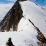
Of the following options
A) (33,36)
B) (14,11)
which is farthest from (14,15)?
(33,36)

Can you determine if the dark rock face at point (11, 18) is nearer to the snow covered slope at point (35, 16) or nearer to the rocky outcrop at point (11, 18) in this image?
the rocky outcrop at point (11, 18)

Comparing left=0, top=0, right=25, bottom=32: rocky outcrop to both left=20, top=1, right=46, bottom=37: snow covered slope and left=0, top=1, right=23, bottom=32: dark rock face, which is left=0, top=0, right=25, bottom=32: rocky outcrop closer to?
left=0, top=1, right=23, bottom=32: dark rock face

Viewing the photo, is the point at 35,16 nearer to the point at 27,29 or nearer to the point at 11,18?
the point at 27,29

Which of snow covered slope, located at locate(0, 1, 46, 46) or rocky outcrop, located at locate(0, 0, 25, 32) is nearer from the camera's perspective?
snow covered slope, located at locate(0, 1, 46, 46)

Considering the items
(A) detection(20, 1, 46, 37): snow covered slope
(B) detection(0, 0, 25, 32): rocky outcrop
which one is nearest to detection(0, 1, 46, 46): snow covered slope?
(A) detection(20, 1, 46, 37): snow covered slope

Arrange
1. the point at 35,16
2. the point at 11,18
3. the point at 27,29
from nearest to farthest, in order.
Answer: the point at 27,29 → the point at 35,16 → the point at 11,18

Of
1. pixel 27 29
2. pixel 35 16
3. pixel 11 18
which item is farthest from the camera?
pixel 11 18

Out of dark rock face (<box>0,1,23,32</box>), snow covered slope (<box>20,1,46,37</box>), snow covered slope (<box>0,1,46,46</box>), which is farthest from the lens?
dark rock face (<box>0,1,23,32</box>)

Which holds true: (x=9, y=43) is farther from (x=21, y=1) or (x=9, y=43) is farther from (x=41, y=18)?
(x=21, y=1)

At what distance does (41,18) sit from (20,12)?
4.96 metres

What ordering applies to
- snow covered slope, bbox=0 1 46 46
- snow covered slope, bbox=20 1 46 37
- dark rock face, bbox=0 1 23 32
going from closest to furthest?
snow covered slope, bbox=0 1 46 46
snow covered slope, bbox=20 1 46 37
dark rock face, bbox=0 1 23 32

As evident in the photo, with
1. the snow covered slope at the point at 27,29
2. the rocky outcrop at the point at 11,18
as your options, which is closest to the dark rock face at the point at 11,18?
the rocky outcrop at the point at 11,18

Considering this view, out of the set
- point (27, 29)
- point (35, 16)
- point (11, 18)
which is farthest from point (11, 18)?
point (27, 29)

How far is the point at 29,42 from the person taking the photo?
21312mm
